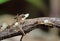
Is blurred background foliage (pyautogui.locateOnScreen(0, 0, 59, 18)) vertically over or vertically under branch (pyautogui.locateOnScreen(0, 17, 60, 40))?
under

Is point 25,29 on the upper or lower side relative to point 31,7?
upper

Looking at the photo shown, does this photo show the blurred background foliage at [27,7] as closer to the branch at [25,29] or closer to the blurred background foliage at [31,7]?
the blurred background foliage at [31,7]

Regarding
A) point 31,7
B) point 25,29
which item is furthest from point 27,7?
point 25,29

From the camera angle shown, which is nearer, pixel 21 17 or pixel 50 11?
pixel 21 17

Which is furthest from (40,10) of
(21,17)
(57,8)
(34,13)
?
(21,17)

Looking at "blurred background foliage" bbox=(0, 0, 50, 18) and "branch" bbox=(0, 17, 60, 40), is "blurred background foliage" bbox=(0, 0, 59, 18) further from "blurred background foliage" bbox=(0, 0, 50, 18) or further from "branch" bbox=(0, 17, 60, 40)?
"branch" bbox=(0, 17, 60, 40)

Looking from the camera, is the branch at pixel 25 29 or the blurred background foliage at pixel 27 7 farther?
the blurred background foliage at pixel 27 7

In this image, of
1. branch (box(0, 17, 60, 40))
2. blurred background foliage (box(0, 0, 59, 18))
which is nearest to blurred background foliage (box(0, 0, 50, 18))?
blurred background foliage (box(0, 0, 59, 18))

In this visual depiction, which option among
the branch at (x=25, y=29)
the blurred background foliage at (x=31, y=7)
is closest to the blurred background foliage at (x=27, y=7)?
→ the blurred background foliage at (x=31, y=7)

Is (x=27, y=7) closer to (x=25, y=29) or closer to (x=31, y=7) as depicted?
(x=31, y=7)

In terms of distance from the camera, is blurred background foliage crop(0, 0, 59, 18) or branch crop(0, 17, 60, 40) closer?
branch crop(0, 17, 60, 40)

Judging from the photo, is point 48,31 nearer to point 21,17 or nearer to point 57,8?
point 57,8
